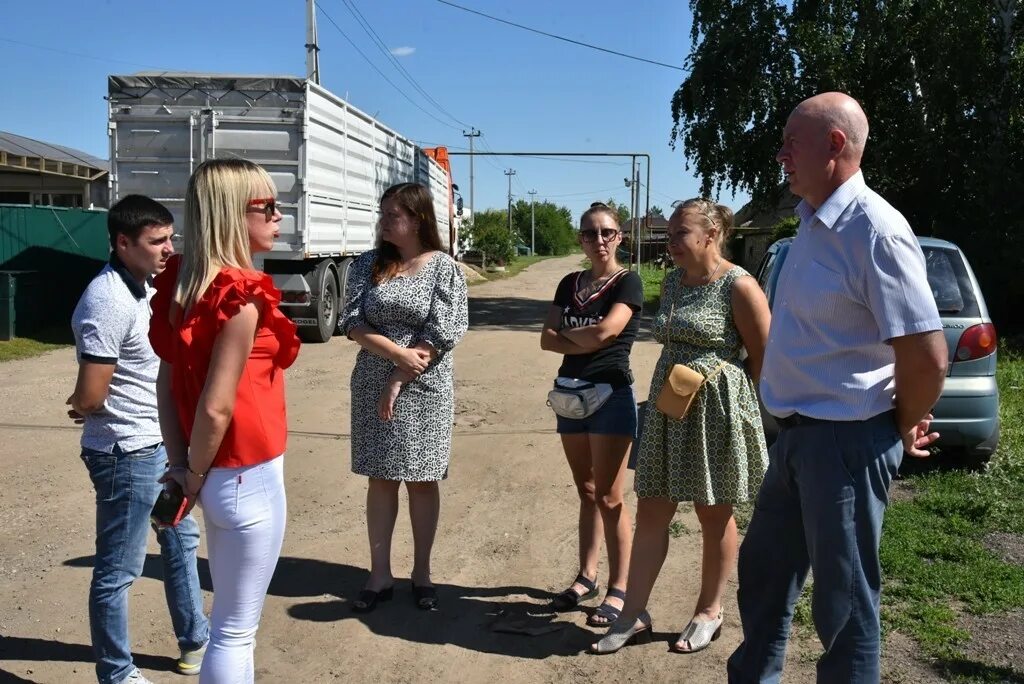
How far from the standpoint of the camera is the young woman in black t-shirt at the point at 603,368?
418 centimetres

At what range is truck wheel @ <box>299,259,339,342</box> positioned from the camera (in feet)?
44.5

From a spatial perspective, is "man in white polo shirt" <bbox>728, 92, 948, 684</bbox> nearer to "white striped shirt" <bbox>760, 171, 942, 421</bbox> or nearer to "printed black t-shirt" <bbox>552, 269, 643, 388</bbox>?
"white striped shirt" <bbox>760, 171, 942, 421</bbox>

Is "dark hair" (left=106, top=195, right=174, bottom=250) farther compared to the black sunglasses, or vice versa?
the black sunglasses

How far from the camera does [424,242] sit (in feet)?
14.3

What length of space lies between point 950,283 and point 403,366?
13.6 feet

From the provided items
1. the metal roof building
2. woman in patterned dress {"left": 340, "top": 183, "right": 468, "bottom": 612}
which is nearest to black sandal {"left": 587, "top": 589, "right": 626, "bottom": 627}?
woman in patterned dress {"left": 340, "top": 183, "right": 468, "bottom": 612}

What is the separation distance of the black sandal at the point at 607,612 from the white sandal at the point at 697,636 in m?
0.30

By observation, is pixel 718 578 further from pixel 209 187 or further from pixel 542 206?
pixel 542 206

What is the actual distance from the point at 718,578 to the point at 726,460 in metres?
0.56

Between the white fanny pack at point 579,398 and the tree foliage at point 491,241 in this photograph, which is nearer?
the white fanny pack at point 579,398

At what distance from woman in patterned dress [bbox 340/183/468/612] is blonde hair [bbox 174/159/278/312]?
61.2 inches

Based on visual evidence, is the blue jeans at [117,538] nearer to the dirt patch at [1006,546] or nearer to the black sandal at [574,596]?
the black sandal at [574,596]

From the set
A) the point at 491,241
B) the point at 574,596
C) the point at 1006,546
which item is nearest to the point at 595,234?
the point at 574,596

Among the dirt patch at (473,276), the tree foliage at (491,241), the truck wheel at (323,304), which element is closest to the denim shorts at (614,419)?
the truck wheel at (323,304)
